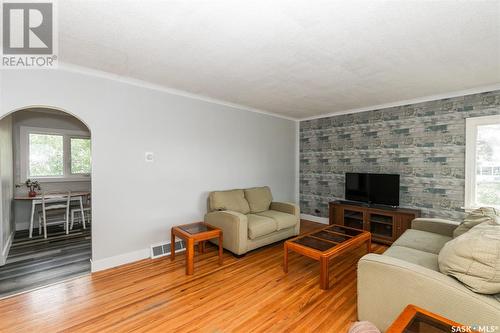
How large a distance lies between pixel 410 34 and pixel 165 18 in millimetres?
2021

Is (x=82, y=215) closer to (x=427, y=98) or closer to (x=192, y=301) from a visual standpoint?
(x=192, y=301)

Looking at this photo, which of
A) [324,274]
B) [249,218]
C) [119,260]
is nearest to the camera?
[324,274]

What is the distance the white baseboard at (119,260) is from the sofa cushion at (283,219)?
1921mm

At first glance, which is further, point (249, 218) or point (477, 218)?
point (249, 218)

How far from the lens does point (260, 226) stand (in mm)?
3357

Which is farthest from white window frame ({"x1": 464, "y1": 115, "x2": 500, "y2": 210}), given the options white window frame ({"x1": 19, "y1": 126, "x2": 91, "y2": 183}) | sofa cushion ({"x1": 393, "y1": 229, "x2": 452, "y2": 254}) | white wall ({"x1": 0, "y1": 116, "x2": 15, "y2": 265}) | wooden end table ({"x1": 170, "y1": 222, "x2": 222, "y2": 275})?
white window frame ({"x1": 19, "y1": 126, "x2": 91, "y2": 183})

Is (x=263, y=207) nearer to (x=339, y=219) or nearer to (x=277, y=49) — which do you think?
(x=339, y=219)

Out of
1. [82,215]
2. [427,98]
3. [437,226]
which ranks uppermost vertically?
[427,98]

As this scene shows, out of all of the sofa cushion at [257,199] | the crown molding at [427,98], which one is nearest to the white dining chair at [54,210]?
the sofa cushion at [257,199]

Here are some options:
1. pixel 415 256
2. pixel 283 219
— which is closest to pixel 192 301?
pixel 283 219

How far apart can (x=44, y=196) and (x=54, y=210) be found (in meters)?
0.55

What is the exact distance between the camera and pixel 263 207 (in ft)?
13.9

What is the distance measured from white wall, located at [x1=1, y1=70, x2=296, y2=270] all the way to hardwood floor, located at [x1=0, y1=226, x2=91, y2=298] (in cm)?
42

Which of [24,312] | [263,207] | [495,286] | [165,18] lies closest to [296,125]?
[263,207]
